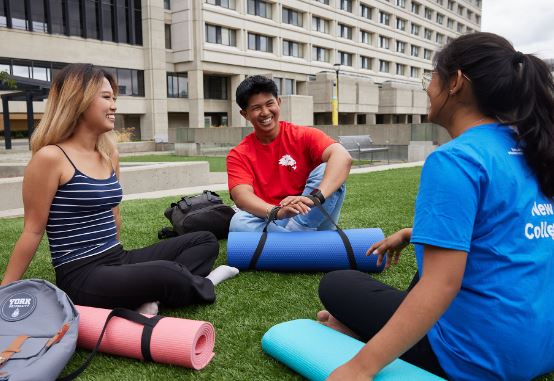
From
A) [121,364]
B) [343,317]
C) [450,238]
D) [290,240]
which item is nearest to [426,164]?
[450,238]

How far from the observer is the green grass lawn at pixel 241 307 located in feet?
7.39

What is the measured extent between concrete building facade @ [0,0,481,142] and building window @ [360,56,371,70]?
0.21 m

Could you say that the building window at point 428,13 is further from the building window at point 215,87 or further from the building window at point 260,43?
the building window at point 215,87

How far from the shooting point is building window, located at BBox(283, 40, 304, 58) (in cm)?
4219

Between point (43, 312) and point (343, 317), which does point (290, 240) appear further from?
point (43, 312)

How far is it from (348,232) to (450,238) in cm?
237

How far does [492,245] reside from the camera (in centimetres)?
151

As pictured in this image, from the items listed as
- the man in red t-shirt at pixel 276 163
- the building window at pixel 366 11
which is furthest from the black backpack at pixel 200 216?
the building window at pixel 366 11

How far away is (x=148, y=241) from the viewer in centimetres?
527

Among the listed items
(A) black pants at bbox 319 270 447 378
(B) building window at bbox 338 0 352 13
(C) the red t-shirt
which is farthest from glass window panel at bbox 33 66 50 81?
(A) black pants at bbox 319 270 447 378

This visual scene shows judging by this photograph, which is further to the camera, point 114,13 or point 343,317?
point 114,13

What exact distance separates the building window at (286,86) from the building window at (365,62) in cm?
1128

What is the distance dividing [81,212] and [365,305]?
1.70 meters

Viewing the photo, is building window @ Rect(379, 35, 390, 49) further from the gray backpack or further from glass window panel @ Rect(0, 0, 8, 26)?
the gray backpack
